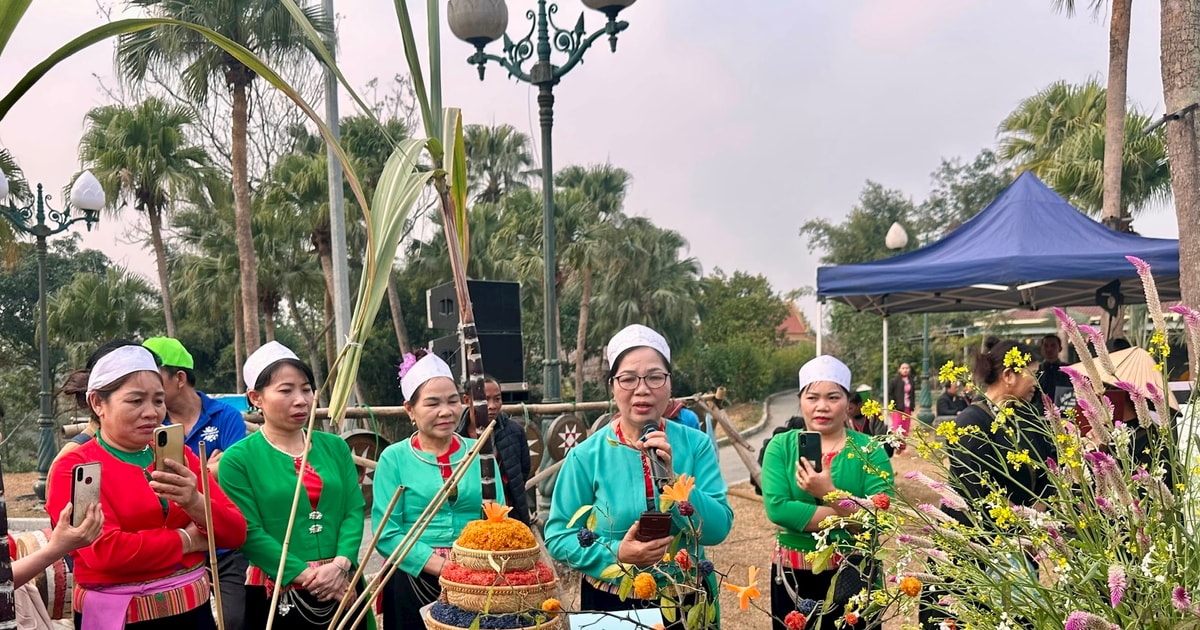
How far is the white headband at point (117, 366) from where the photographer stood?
2.50m

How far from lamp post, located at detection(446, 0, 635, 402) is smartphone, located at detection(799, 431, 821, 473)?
13.5 feet

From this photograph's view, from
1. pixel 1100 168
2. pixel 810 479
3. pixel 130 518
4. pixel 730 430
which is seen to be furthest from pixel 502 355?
pixel 1100 168

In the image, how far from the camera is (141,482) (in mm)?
2574

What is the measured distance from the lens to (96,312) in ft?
85.2

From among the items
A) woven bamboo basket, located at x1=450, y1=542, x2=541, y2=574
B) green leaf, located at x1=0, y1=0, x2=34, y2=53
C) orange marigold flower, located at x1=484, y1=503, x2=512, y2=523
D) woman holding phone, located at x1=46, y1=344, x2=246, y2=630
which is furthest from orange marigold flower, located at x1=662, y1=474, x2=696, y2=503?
woman holding phone, located at x1=46, y1=344, x2=246, y2=630

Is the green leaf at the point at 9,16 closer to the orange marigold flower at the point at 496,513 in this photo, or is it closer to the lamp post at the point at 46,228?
the orange marigold flower at the point at 496,513

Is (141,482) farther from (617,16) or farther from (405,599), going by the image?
(617,16)

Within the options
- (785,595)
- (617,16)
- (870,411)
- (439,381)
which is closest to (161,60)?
(617,16)

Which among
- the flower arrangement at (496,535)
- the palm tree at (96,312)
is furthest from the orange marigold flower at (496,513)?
the palm tree at (96,312)

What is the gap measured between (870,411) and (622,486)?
1.32 meters

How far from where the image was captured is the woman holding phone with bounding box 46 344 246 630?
2.50m

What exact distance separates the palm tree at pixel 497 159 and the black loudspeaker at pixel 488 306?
23125 mm

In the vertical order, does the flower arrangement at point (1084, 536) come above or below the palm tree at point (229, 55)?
below

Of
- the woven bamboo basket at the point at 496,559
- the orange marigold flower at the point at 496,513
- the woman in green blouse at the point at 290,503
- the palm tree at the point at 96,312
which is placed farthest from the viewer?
the palm tree at the point at 96,312
